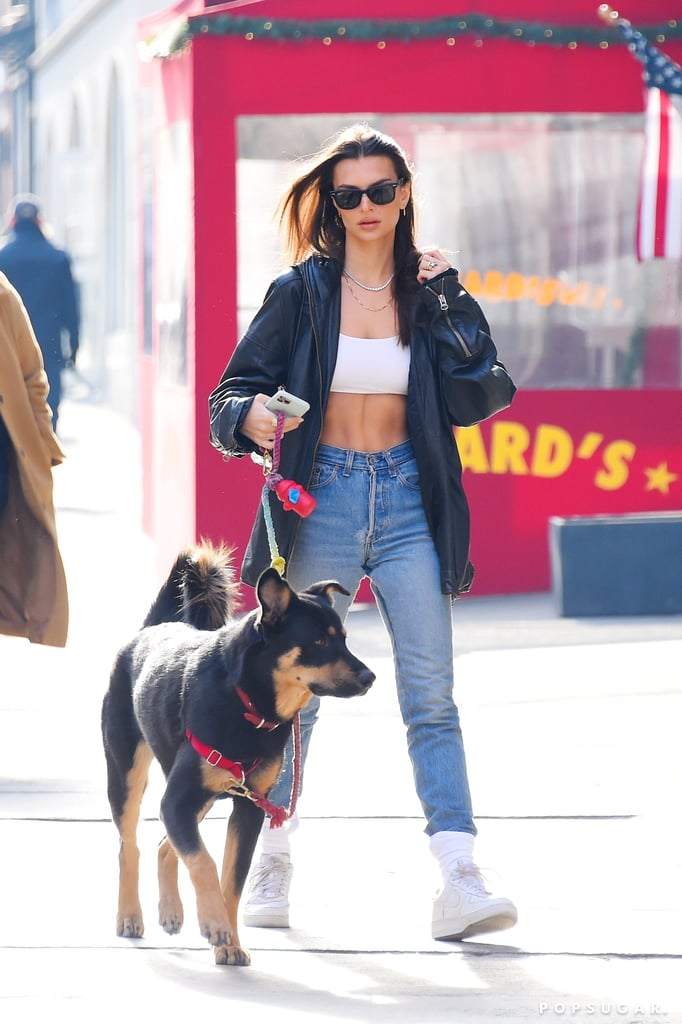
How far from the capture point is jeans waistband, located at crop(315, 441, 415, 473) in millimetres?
4641

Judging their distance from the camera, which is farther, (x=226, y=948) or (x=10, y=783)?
(x=10, y=783)

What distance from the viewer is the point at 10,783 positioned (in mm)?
6176

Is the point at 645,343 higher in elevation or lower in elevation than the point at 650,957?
higher

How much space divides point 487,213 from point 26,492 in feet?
15.1

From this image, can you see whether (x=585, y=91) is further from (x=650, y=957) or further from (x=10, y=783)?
(x=650, y=957)

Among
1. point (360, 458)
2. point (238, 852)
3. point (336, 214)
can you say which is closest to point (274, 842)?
point (238, 852)

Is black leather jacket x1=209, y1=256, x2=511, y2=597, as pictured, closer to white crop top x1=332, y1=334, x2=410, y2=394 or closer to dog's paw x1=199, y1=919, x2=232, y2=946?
white crop top x1=332, y1=334, x2=410, y2=394

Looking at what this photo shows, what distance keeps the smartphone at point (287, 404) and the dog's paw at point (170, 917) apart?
126cm

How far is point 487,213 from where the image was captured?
10180mm

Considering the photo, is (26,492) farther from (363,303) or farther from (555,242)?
(555,242)

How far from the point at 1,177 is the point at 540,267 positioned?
42.2 meters

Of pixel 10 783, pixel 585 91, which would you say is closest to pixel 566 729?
pixel 10 783

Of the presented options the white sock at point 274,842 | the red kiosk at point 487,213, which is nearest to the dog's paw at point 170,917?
the white sock at point 274,842

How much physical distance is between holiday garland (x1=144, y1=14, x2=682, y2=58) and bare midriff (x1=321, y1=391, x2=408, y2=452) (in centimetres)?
534
